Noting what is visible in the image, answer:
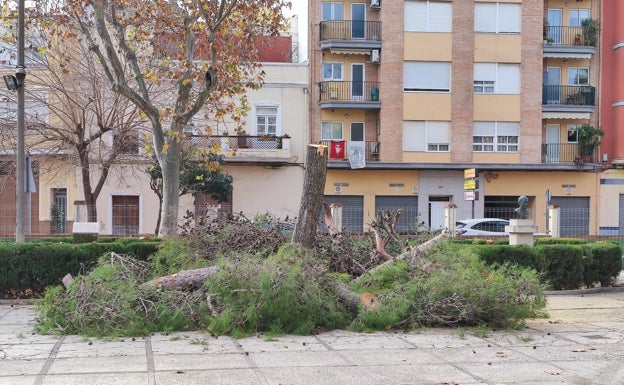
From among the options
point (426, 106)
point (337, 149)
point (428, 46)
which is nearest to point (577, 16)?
point (428, 46)

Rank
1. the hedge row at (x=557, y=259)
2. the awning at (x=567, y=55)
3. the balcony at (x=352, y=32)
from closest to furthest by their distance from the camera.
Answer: the hedge row at (x=557, y=259) → the balcony at (x=352, y=32) → the awning at (x=567, y=55)

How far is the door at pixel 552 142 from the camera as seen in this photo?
34.7 meters

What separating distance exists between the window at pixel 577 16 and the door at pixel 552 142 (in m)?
5.51

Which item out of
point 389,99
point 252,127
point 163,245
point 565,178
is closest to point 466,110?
point 389,99

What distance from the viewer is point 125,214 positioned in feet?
98.7

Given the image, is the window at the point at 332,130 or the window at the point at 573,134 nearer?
the window at the point at 332,130

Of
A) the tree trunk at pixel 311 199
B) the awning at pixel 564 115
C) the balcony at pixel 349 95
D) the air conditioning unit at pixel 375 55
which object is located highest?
the air conditioning unit at pixel 375 55

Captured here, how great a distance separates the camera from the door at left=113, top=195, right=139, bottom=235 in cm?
2711

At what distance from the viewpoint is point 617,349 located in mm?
8375

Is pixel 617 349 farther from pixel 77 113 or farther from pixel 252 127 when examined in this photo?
pixel 252 127

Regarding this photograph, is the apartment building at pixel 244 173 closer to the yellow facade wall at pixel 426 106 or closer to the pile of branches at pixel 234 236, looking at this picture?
the yellow facade wall at pixel 426 106

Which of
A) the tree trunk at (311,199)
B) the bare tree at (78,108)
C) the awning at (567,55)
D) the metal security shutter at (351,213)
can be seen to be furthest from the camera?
the awning at (567,55)

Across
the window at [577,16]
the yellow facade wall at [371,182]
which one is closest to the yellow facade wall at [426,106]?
the yellow facade wall at [371,182]

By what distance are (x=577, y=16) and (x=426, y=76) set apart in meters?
9.13
